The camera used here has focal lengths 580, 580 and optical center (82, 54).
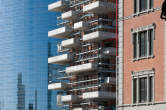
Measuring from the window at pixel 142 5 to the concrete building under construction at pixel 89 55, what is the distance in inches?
586

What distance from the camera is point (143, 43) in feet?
156

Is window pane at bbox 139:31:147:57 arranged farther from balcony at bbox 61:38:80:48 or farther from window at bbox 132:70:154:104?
balcony at bbox 61:38:80:48

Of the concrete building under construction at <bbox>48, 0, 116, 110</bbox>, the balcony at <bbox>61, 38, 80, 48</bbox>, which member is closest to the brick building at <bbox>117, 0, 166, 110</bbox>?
the concrete building under construction at <bbox>48, 0, 116, 110</bbox>

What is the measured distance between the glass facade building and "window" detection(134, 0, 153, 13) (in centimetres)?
8292

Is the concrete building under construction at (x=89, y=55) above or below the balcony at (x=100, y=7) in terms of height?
below

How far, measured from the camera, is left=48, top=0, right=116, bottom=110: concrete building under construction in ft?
210

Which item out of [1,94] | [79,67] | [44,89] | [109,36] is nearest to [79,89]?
[79,67]

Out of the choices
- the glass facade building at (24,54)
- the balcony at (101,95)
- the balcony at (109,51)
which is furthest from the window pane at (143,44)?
the glass facade building at (24,54)

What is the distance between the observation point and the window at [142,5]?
47800 mm

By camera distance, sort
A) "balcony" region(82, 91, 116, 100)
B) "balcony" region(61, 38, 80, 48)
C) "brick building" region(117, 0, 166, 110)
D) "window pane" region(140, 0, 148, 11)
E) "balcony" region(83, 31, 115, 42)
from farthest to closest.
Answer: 1. "balcony" region(61, 38, 80, 48)
2. "balcony" region(83, 31, 115, 42)
3. "balcony" region(82, 91, 116, 100)
4. "window pane" region(140, 0, 148, 11)
5. "brick building" region(117, 0, 166, 110)

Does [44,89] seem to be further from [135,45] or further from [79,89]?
[135,45]

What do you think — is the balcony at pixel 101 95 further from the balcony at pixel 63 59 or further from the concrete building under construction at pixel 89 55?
the balcony at pixel 63 59

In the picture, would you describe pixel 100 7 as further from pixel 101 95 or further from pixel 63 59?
pixel 101 95

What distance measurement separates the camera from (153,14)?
4734 cm
